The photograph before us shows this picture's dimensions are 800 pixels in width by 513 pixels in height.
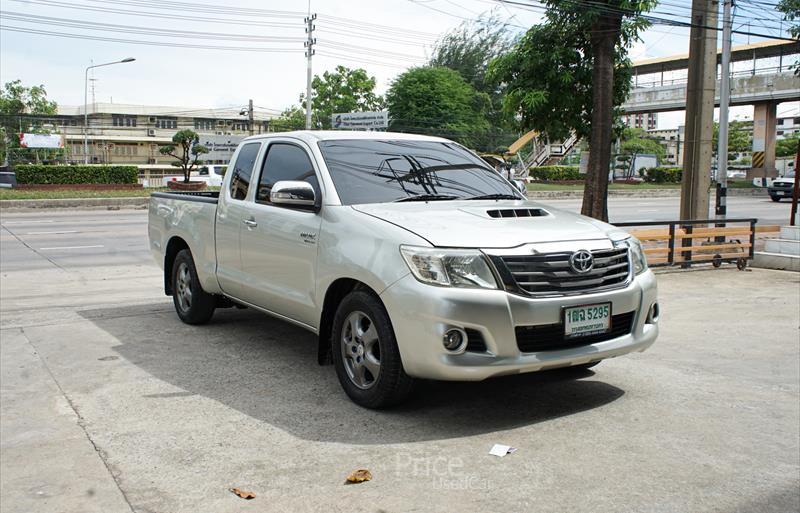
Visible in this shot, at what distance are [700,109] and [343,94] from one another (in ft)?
157

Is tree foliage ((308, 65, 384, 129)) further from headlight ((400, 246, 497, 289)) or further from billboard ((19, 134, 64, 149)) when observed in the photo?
headlight ((400, 246, 497, 289))

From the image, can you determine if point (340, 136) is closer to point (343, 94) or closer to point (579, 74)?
point (579, 74)

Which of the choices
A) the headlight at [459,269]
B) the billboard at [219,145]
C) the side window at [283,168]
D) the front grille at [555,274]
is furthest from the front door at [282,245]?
the billboard at [219,145]

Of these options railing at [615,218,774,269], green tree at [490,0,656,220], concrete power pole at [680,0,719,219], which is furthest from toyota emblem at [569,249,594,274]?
concrete power pole at [680,0,719,219]

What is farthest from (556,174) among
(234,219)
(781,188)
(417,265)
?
(417,265)

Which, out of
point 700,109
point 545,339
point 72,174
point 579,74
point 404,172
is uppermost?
point 579,74

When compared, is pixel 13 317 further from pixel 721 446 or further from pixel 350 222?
pixel 721 446

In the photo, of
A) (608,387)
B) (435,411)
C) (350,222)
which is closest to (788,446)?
(608,387)

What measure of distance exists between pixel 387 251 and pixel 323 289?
29.5 inches

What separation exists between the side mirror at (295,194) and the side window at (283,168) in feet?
0.85

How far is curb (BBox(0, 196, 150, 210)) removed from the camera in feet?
85.7

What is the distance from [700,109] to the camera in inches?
579

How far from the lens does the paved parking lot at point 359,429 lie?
12.0ft

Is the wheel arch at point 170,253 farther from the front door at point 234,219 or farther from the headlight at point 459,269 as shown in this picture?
the headlight at point 459,269
